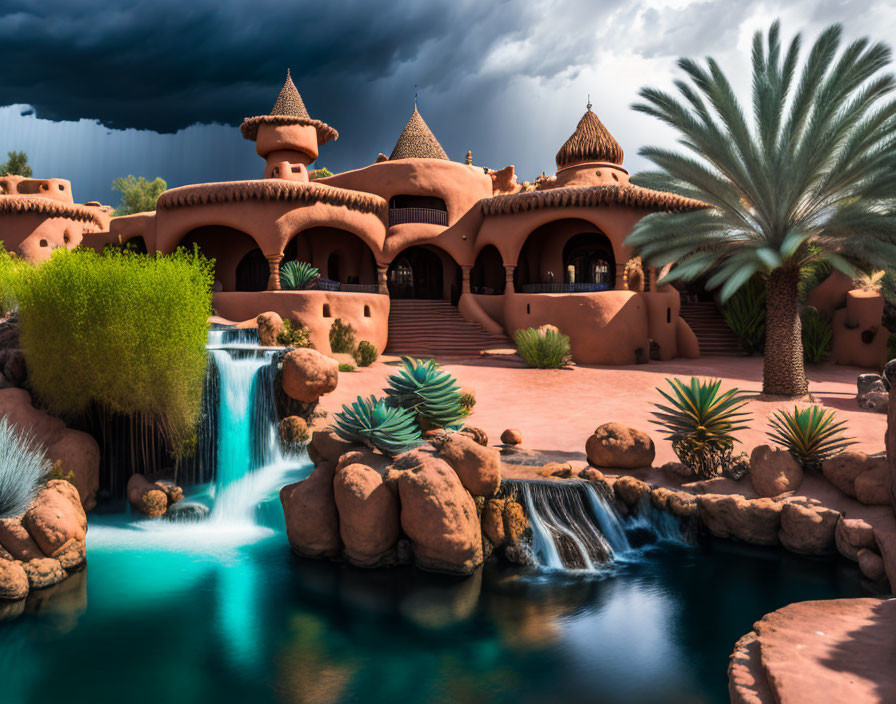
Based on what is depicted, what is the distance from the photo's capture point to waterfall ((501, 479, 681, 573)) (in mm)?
7203

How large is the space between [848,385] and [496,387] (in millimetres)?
9776

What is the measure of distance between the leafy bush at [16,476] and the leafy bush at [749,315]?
21.8 meters

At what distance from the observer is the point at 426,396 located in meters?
8.91

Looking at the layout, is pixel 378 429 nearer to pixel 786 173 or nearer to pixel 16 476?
pixel 16 476

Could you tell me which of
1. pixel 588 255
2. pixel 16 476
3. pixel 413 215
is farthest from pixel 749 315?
pixel 16 476

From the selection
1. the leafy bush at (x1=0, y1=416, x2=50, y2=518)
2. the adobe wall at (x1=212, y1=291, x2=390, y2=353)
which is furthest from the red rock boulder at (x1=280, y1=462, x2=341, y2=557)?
the adobe wall at (x1=212, y1=291, x2=390, y2=353)

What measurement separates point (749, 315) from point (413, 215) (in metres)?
13.8

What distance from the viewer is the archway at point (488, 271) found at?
92.8 ft

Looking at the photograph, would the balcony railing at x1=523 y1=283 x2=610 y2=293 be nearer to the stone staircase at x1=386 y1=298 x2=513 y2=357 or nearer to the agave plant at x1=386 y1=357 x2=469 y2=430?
the stone staircase at x1=386 y1=298 x2=513 y2=357

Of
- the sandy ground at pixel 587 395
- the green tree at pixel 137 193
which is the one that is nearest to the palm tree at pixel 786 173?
the sandy ground at pixel 587 395

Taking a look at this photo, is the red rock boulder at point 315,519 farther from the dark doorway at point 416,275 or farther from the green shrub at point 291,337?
the dark doorway at point 416,275

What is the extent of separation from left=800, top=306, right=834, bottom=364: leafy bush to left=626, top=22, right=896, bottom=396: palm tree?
585 centimetres

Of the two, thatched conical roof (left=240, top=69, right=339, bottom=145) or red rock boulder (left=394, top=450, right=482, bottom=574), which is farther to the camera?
thatched conical roof (left=240, top=69, right=339, bottom=145)

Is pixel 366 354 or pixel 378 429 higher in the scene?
pixel 366 354
